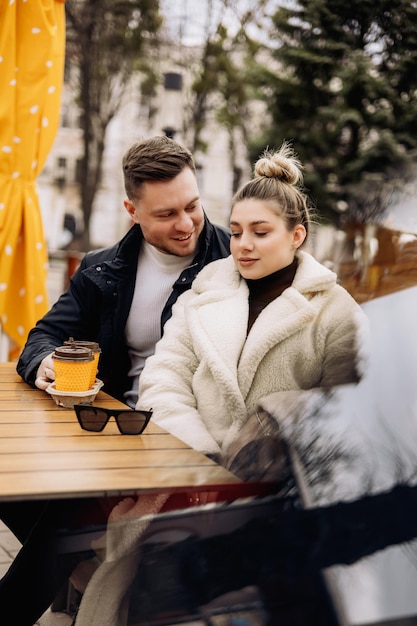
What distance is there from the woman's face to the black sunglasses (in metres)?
0.57

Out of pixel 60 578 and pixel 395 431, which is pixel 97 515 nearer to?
pixel 60 578

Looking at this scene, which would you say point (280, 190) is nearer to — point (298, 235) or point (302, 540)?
point (298, 235)

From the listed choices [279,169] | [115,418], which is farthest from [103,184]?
[115,418]

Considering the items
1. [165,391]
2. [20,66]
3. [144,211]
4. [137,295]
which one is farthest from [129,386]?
[20,66]

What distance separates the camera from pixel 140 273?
3.11m

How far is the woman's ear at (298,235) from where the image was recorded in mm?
2348

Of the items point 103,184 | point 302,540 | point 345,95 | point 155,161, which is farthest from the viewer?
point 103,184

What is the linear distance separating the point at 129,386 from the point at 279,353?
4.34ft

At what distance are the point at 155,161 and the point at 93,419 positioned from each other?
1282mm

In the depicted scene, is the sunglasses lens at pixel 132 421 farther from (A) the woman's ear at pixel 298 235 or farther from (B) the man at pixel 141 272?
(B) the man at pixel 141 272

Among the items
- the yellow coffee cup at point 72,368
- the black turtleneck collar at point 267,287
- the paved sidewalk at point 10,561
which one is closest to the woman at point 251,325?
the black turtleneck collar at point 267,287

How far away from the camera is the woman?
6.10ft

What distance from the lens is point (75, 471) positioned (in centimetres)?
174

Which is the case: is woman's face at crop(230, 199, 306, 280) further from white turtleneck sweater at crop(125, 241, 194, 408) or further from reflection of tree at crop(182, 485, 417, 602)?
reflection of tree at crop(182, 485, 417, 602)
